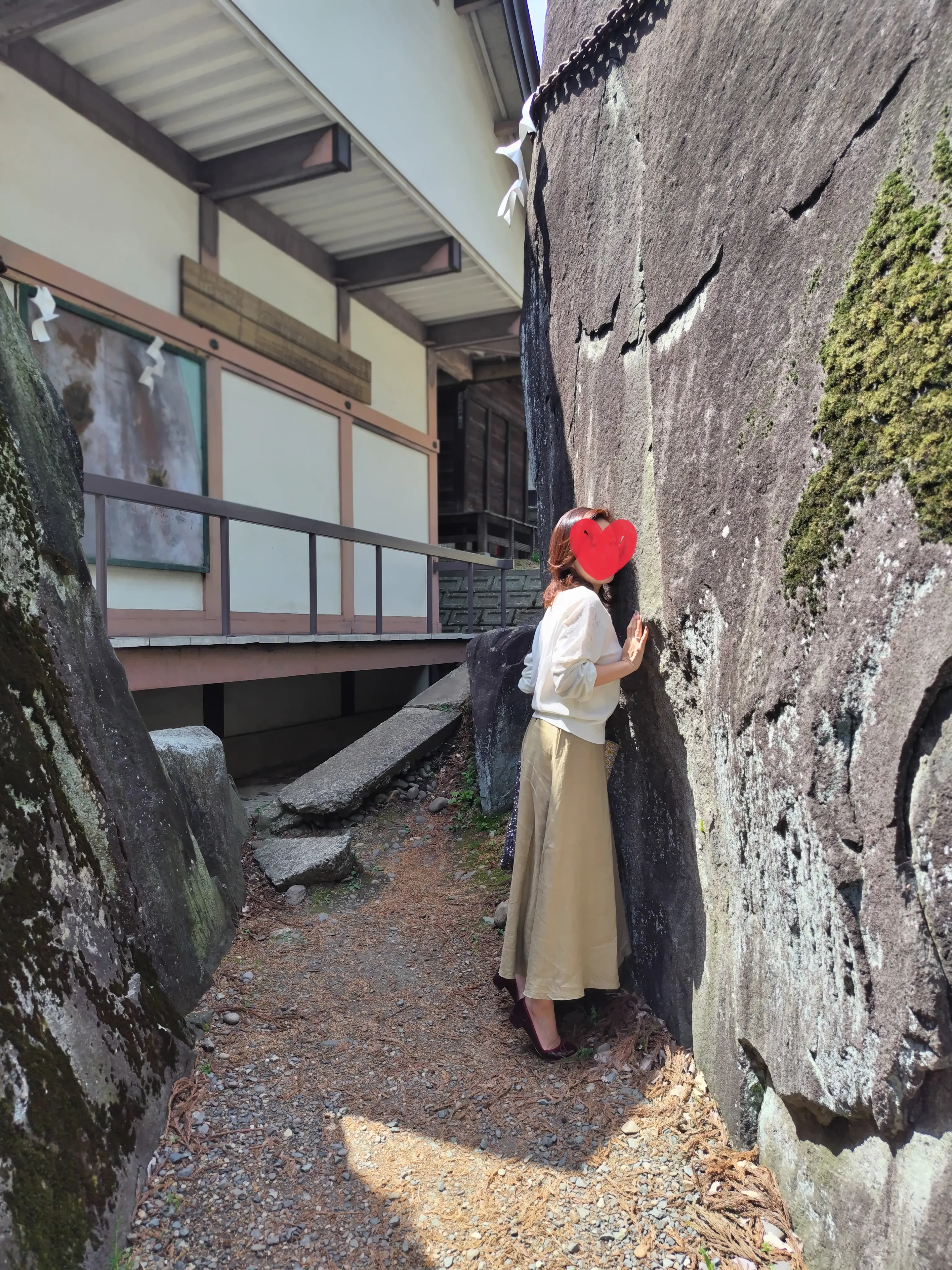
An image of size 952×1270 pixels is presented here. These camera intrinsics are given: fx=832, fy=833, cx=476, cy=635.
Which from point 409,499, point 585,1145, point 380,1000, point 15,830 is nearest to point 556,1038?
point 585,1145

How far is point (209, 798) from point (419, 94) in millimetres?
6808

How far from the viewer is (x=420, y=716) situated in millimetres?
5859

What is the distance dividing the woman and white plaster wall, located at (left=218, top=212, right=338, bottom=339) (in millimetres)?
5647

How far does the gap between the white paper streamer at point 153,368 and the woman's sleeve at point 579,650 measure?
4.87 metres

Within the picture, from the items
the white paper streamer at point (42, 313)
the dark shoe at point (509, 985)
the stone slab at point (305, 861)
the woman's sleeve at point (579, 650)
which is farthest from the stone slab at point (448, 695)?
the white paper streamer at point (42, 313)

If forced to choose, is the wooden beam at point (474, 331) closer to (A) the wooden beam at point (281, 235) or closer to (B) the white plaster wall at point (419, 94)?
(B) the white plaster wall at point (419, 94)

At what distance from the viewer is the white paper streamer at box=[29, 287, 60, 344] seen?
17.5 feet

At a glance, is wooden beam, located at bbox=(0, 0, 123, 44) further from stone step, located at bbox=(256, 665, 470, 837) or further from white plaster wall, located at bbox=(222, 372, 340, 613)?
stone step, located at bbox=(256, 665, 470, 837)

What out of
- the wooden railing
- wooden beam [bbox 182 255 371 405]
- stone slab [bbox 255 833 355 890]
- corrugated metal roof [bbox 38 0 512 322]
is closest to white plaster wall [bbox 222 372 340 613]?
the wooden railing

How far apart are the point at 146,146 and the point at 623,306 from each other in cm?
525

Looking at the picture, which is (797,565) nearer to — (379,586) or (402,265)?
(379,586)

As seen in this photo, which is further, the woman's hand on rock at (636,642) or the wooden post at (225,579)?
the wooden post at (225,579)

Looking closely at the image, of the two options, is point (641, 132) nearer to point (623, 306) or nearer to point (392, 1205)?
point (623, 306)

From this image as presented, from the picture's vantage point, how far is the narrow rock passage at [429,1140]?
6.39 feet
